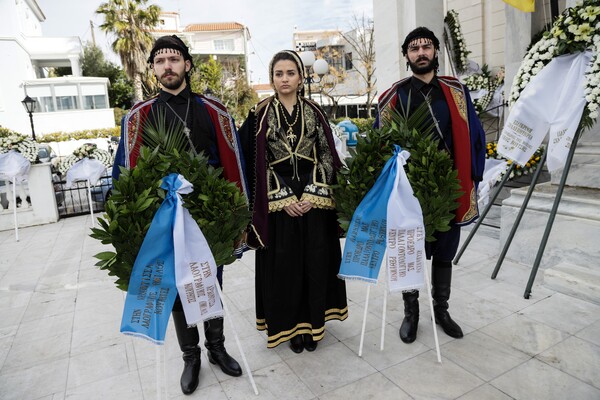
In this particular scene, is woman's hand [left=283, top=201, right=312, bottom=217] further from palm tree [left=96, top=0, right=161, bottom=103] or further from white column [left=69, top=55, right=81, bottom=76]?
white column [left=69, top=55, right=81, bottom=76]

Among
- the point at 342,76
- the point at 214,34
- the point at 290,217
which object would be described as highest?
the point at 214,34

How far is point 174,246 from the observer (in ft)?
7.95

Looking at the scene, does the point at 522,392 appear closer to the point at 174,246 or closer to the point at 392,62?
the point at 174,246

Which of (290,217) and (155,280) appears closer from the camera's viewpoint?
(155,280)

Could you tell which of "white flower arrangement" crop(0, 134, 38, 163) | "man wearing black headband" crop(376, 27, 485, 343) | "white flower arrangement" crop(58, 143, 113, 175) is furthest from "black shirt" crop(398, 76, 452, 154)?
"white flower arrangement" crop(0, 134, 38, 163)

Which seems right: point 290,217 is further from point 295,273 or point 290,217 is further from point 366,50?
point 366,50

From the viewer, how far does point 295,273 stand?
3182 mm

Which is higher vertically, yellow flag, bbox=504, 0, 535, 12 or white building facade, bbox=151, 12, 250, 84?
white building facade, bbox=151, 12, 250, 84

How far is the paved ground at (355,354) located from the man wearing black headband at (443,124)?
35 cm

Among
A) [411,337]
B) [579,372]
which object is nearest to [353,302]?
[411,337]

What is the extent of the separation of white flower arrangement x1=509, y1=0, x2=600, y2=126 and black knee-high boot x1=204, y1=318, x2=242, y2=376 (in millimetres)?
3364

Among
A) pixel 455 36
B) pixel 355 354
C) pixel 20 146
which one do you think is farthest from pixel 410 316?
pixel 20 146

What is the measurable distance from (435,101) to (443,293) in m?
1.46

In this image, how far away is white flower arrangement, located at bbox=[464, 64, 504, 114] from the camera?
8.88 metres
